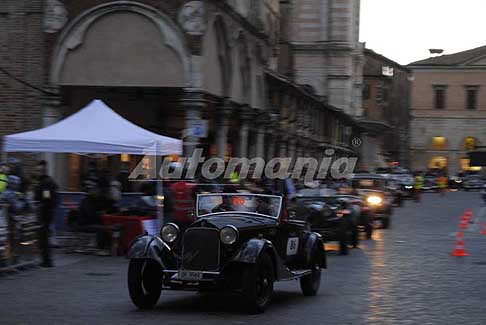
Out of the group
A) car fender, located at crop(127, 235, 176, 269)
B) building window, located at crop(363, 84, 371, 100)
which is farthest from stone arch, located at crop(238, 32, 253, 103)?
building window, located at crop(363, 84, 371, 100)

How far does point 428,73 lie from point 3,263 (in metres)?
98.6

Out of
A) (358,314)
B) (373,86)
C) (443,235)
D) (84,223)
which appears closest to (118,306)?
(358,314)

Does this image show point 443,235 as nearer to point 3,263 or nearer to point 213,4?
point 213,4

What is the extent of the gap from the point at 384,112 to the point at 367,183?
66.3 metres

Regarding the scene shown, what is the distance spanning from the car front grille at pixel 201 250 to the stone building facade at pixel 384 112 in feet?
243

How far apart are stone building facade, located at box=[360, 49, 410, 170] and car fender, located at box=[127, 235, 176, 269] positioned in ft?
242

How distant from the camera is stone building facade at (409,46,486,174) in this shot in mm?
108062

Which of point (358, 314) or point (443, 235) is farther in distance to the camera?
point (443, 235)

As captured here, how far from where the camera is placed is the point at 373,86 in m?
101

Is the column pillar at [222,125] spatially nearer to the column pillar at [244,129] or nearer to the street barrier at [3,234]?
the column pillar at [244,129]

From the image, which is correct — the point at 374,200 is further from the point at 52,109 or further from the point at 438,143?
the point at 438,143

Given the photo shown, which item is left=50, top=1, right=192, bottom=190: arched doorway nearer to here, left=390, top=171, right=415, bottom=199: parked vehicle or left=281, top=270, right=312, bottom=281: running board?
left=281, top=270, right=312, bottom=281: running board

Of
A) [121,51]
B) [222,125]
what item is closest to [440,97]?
A: [222,125]

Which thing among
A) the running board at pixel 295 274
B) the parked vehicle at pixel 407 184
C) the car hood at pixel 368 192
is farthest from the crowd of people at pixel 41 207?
the parked vehicle at pixel 407 184
